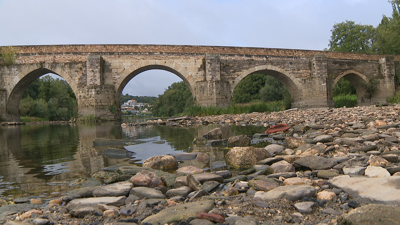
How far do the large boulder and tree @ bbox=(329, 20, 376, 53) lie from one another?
37346 mm

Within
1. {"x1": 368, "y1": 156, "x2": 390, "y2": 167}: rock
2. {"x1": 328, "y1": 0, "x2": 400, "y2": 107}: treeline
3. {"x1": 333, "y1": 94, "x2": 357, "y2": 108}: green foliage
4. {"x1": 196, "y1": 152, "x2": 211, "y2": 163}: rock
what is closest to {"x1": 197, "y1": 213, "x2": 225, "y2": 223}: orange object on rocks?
{"x1": 368, "y1": 156, "x2": 390, "y2": 167}: rock

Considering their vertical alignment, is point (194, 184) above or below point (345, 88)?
below

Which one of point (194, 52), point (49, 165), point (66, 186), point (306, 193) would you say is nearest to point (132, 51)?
point (194, 52)

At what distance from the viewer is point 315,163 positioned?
304 centimetres

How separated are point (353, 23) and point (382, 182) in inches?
1673

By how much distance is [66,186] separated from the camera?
9.07 ft

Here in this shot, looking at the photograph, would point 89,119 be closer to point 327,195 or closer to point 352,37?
point 327,195

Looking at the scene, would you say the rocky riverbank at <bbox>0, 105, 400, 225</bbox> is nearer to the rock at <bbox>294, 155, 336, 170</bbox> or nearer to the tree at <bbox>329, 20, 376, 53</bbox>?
the rock at <bbox>294, 155, 336, 170</bbox>

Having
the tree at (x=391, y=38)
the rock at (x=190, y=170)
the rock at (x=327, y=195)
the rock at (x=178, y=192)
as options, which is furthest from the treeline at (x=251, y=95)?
the rock at (x=327, y=195)

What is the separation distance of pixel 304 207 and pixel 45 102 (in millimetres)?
39363

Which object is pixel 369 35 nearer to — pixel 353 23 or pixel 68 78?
pixel 353 23

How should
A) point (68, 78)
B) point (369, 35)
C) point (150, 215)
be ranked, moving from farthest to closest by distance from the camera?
point (369, 35) → point (68, 78) → point (150, 215)

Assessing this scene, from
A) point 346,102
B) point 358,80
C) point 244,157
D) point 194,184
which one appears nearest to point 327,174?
point 244,157

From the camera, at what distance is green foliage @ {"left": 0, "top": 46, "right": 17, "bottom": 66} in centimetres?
1761
